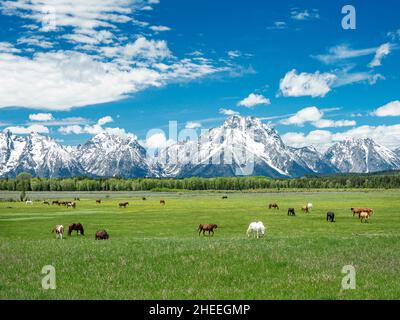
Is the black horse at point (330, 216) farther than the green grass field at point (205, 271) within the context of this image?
Yes

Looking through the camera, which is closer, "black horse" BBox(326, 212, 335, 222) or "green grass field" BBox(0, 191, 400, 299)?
"green grass field" BBox(0, 191, 400, 299)

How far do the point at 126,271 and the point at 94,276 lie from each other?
183 cm

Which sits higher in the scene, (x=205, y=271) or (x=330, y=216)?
(x=205, y=271)

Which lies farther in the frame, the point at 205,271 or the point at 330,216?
the point at 330,216

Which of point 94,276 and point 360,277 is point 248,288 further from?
point 94,276

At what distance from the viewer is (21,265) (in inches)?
967

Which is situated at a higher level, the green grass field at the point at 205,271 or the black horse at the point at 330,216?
the green grass field at the point at 205,271

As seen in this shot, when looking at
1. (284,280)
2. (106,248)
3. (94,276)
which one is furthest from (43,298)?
(106,248)

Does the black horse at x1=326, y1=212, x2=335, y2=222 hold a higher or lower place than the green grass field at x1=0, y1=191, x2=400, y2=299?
lower
